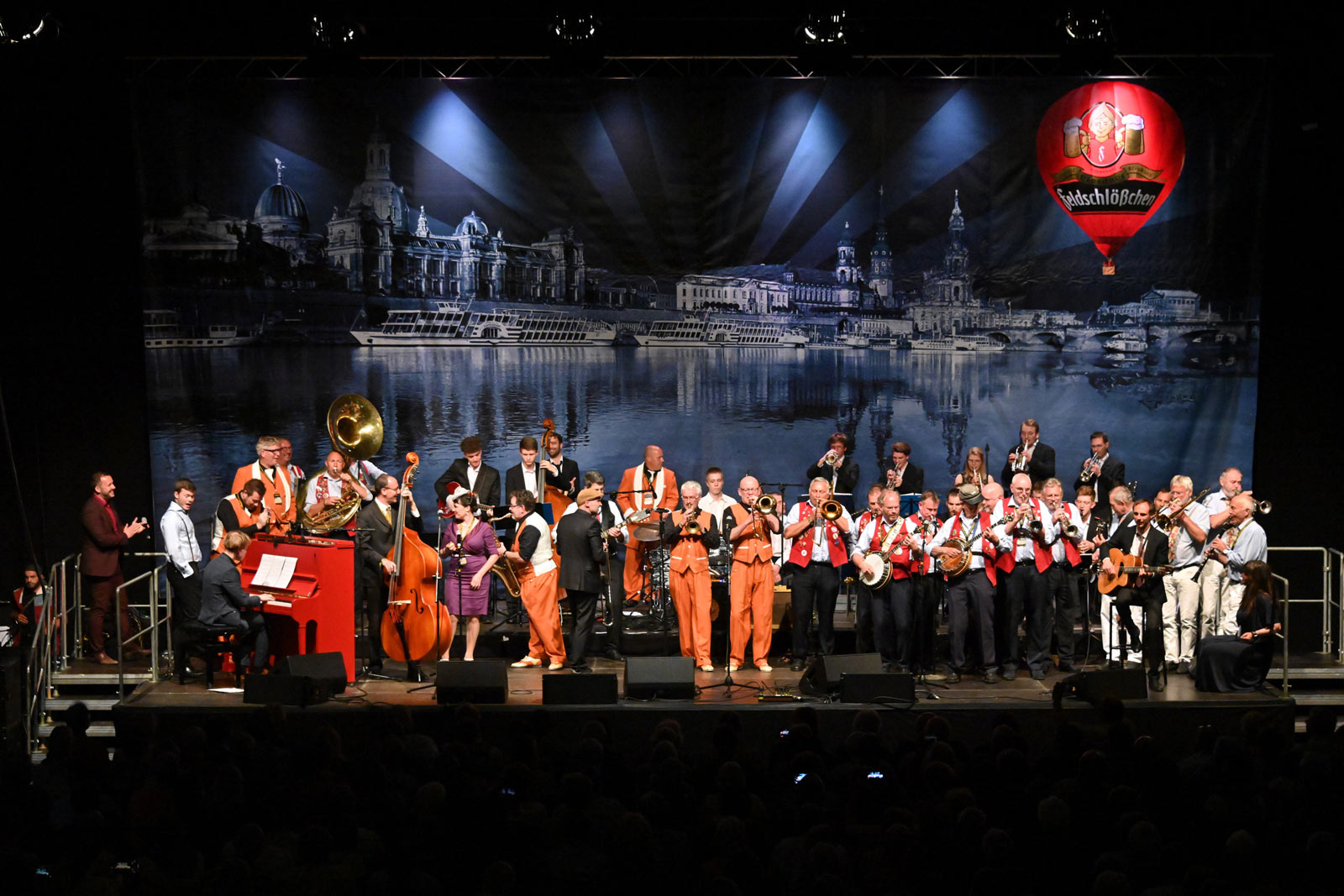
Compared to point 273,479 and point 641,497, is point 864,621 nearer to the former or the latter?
point 641,497

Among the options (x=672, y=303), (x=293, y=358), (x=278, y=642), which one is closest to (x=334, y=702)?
(x=278, y=642)

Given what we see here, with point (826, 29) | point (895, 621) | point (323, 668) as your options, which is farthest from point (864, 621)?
point (826, 29)

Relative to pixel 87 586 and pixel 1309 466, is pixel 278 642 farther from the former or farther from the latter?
pixel 1309 466

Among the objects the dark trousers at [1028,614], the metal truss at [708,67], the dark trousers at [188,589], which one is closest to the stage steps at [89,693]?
the dark trousers at [188,589]

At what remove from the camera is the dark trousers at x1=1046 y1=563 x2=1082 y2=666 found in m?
11.6

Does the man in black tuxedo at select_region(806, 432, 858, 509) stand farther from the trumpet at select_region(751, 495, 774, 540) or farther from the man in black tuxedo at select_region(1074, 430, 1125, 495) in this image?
→ the man in black tuxedo at select_region(1074, 430, 1125, 495)

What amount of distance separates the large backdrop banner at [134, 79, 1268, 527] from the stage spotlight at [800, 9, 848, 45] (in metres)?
1.33

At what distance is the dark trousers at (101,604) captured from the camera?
39.2 feet

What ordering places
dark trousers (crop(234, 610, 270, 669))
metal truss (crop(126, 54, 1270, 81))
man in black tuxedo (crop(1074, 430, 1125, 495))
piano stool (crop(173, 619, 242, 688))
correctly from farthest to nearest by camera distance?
metal truss (crop(126, 54, 1270, 81)) < man in black tuxedo (crop(1074, 430, 1125, 495)) < dark trousers (crop(234, 610, 270, 669)) < piano stool (crop(173, 619, 242, 688))

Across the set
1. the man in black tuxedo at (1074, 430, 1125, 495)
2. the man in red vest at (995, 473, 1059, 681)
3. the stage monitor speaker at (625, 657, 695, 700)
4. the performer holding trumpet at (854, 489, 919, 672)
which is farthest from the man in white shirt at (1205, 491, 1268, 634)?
the stage monitor speaker at (625, 657, 695, 700)

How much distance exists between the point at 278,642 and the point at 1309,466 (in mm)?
10798

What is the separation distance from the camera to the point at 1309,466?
13.7 m

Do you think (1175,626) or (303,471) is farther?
(303,471)

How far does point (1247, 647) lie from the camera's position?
1059 centimetres
